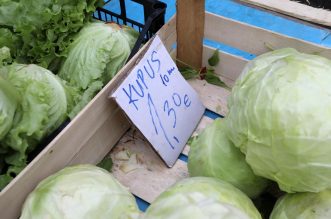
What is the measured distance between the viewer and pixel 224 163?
41.5 inches

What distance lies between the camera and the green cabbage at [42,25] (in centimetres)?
128

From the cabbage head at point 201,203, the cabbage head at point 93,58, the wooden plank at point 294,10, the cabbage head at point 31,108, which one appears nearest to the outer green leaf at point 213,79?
the cabbage head at point 93,58

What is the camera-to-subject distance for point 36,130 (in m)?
1.06

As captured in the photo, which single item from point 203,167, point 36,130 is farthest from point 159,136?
point 36,130

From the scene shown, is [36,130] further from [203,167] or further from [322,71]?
[322,71]

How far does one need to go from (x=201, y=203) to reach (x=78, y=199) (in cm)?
32

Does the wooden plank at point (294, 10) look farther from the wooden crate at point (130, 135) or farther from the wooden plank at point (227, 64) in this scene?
the wooden plank at point (227, 64)

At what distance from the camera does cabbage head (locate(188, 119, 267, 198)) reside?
104cm

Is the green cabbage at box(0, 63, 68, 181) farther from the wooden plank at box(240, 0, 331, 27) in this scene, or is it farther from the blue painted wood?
the blue painted wood

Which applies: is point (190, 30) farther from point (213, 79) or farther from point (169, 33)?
point (213, 79)

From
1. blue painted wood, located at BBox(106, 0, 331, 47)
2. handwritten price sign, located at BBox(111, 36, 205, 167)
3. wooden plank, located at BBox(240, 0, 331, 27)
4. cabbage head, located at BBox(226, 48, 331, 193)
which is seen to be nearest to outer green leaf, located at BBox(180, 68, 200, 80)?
handwritten price sign, located at BBox(111, 36, 205, 167)

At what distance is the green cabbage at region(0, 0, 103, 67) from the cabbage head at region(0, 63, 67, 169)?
0.11 m

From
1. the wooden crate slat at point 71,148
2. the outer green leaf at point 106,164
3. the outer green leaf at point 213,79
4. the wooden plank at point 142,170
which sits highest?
the wooden crate slat at point 71,148

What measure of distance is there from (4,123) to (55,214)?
267mm
